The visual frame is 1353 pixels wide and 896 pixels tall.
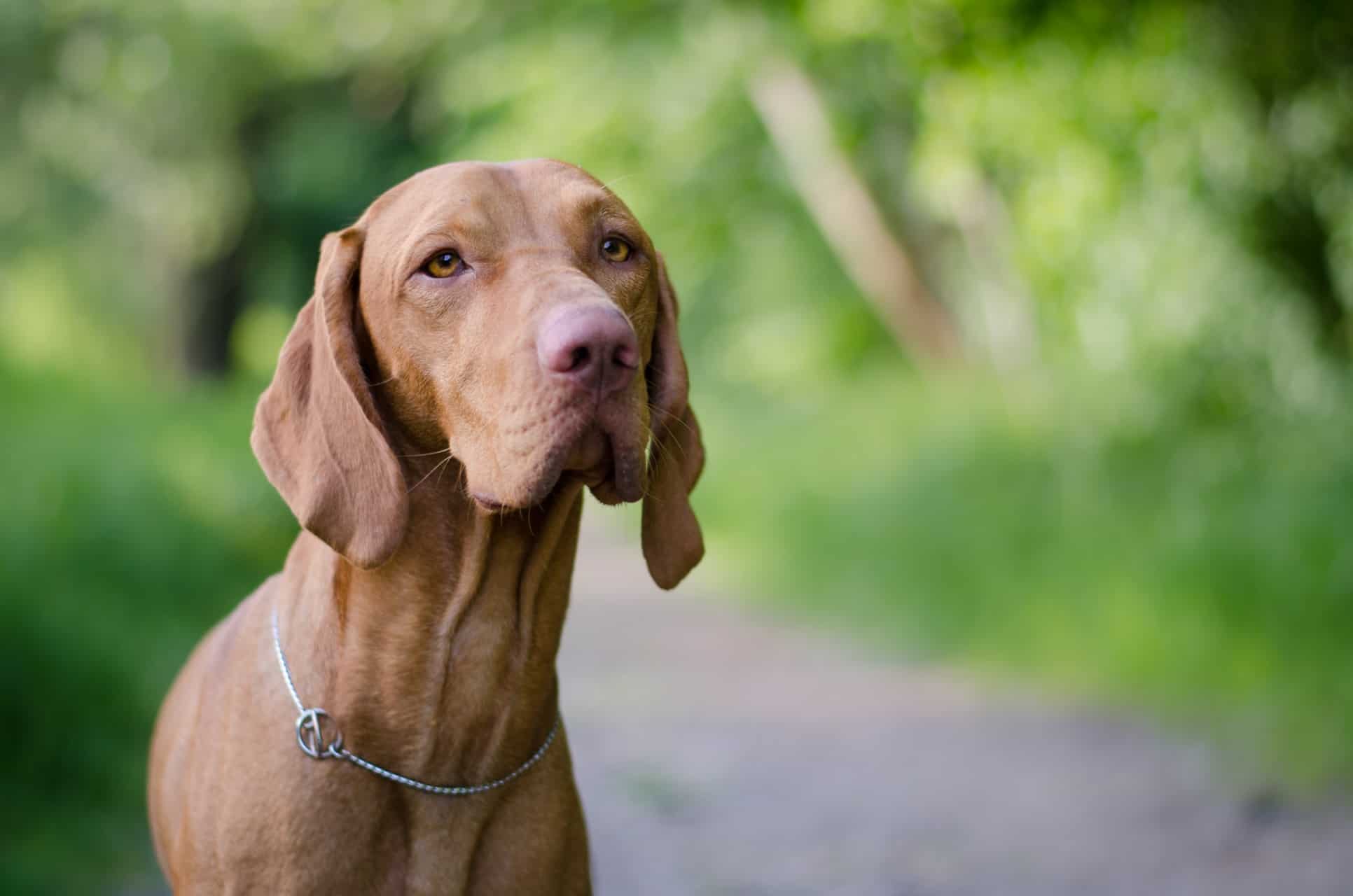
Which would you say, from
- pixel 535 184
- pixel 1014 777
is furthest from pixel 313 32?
pixel 535 184

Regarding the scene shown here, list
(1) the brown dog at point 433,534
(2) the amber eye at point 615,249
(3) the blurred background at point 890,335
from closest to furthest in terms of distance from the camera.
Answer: (1) the brown dog at point 433,534 < (2) the amber eye at point 615,249 < (3) the blurred background at point 890,335

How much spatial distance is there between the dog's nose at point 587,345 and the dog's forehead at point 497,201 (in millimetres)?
365

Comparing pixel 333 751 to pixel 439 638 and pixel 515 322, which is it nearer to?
pixel 439 638

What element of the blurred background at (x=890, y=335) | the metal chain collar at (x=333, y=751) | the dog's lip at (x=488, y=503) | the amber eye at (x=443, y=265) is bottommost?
the metal chain collar at (x=333, y=751)

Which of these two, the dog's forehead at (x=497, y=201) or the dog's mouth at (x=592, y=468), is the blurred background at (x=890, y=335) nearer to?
the dog's forehead at (x=497, y=201)

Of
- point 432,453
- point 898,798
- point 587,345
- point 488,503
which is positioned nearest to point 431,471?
point 432,453

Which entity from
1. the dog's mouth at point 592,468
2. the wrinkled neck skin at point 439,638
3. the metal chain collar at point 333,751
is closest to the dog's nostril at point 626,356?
the dog's mouth at point 592,468

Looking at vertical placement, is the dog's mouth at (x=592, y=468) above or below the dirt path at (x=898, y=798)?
below

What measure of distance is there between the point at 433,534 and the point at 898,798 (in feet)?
12.6

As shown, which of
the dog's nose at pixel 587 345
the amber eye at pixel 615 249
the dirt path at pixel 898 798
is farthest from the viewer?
the dirt path at pixel 898 798

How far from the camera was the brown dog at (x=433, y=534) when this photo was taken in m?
2.58

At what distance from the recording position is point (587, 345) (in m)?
2.46

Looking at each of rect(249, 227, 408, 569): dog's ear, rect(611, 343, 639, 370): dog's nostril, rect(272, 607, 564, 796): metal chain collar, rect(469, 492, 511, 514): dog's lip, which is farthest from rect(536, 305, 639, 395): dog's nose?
rect(272, 607, 564, 796): metal chain collar

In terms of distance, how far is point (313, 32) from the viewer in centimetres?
1514
